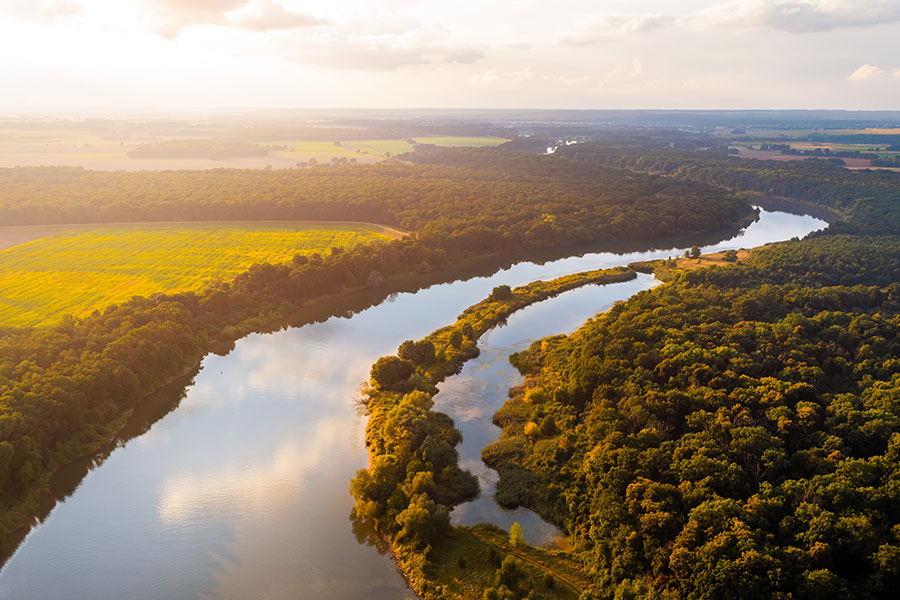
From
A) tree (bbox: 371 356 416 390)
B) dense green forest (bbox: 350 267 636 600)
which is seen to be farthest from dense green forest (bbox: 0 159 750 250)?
tree (bbox: 371 356 416 390)

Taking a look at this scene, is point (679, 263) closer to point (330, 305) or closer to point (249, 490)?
point (330, 305)

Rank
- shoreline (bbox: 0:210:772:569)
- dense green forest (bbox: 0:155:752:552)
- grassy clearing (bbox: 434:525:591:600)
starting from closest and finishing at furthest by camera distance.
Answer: grassy clearing (bbox: 434:525:591:600), shoreline (bbox: 0:210:772:569), dense green forest (bbox: 0:155:752:552)

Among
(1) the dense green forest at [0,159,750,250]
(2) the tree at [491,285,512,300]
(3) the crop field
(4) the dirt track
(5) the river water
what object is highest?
(1) the dense green forest at [0,159,750,250]

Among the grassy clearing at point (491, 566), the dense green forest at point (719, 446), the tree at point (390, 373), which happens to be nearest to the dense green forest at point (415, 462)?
the tree at point (390, 373)

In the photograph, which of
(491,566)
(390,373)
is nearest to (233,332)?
(390,373)

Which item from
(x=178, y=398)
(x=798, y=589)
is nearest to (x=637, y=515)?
(x=798, y=589)

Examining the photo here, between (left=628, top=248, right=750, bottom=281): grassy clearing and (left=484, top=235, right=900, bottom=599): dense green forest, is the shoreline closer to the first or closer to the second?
(left=628, top=248, right=750, bottom=281): grassy clearing
